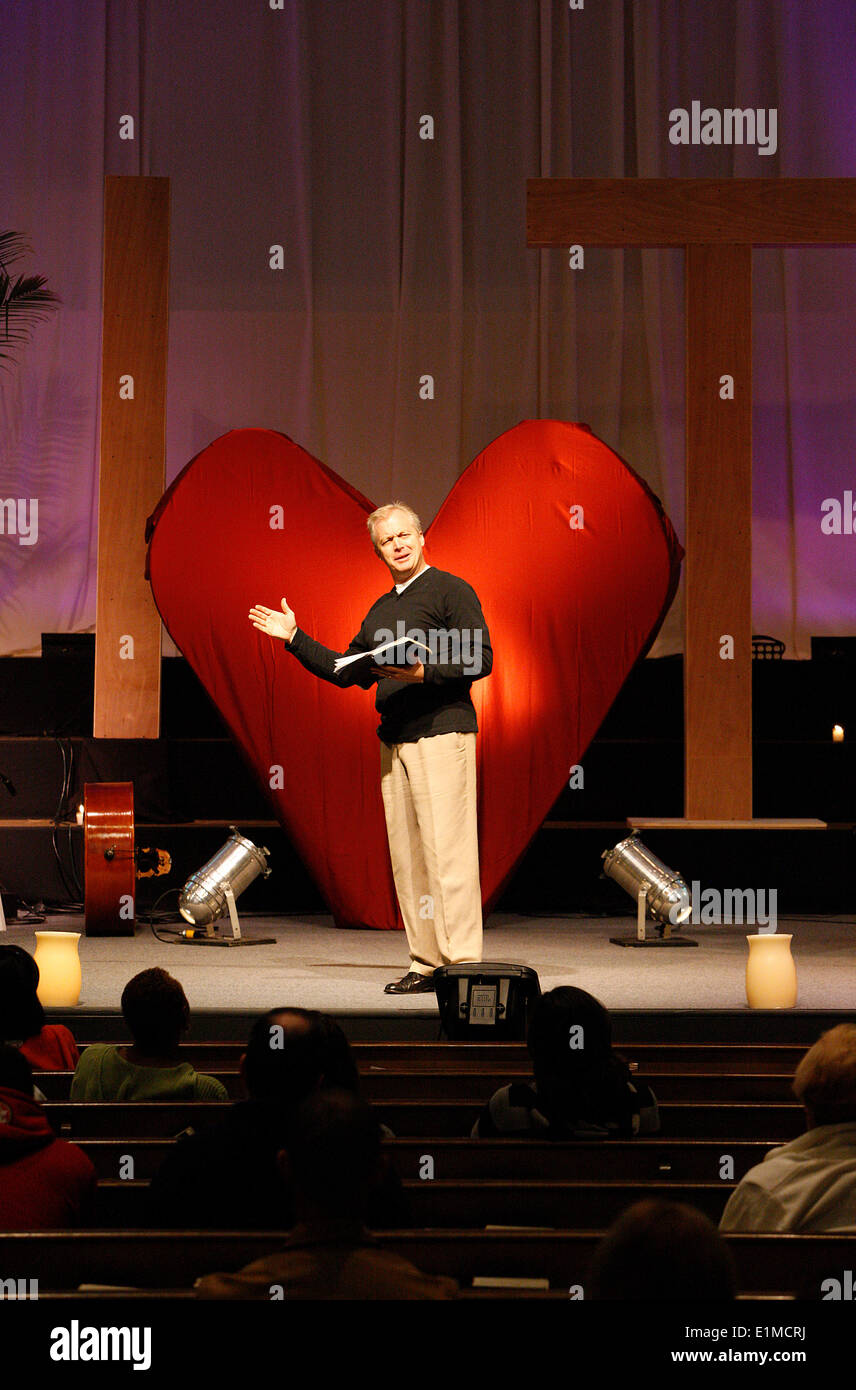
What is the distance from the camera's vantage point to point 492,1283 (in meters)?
1.82

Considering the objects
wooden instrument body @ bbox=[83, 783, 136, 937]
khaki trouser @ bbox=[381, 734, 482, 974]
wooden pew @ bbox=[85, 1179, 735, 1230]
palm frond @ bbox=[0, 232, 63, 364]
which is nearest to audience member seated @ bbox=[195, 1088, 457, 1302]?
wooden pew @ bbox=[85, 1179, 735, 1230]

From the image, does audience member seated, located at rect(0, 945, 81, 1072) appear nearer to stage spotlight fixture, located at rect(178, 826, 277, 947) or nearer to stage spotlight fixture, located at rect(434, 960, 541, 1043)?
stage spotlight fixture, located at rect(434, 960, 541, 1043)

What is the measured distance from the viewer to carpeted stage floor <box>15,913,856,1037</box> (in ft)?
14.1

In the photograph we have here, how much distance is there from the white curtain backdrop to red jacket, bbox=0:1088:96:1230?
6.21 meters

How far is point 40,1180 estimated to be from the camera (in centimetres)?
216

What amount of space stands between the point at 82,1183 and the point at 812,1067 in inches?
40.3

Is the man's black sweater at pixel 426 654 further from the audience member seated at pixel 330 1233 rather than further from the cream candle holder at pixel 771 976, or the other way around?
the audience member seated at pixel 330 1233

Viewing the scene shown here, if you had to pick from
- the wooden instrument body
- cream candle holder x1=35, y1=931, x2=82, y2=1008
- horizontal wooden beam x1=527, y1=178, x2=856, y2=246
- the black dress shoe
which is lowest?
the black dress shoe

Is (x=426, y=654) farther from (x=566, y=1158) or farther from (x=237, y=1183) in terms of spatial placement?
(x=237, y=1183)

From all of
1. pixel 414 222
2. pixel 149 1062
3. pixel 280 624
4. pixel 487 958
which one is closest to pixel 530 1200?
pixel 149 1062

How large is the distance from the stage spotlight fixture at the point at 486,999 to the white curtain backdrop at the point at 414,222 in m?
4.54

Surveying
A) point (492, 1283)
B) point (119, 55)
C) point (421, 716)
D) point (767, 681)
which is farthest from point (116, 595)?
point (492, 1283)

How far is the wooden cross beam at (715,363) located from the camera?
6047 millimetres
